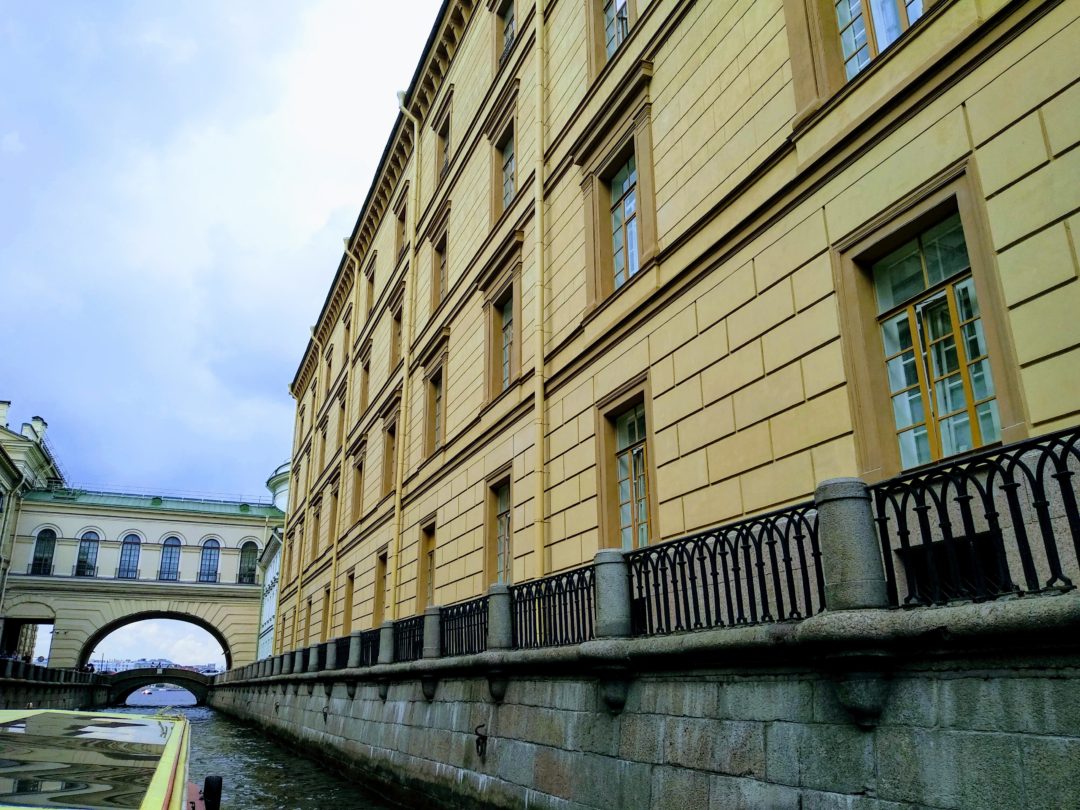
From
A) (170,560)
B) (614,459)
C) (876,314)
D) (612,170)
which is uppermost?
(170,560)

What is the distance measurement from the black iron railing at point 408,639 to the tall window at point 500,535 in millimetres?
1498

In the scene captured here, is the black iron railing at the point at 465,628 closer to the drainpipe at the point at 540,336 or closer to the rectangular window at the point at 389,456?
the drainpipe at the point at 540,336

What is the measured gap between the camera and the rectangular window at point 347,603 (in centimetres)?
2447

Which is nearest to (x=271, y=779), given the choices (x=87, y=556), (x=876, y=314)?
(x=876, y=314)

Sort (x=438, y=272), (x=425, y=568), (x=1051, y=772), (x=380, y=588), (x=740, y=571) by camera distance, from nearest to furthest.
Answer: (x=1051, y=772), (x=740, y=571), (x=425, y=568), (x=438, y=272), (x=380, y=588)

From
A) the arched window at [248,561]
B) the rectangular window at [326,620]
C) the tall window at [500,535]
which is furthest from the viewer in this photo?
the arched window at [248,561]

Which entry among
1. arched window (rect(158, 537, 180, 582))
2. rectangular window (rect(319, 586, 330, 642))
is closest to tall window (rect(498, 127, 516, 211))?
rectangular window (rect(319, 586, 330, 642))

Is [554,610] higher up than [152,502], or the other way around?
[152,502]

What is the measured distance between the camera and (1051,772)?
414cm

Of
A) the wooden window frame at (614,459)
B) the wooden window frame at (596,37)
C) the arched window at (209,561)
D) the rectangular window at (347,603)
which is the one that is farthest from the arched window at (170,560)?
the wooden window frame at (596,37)

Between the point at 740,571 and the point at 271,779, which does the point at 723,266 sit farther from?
the point at 271,779

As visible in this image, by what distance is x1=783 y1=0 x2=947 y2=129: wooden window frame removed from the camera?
8.28 m

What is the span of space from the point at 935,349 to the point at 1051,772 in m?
3.77

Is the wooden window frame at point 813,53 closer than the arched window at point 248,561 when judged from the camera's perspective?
Yes
